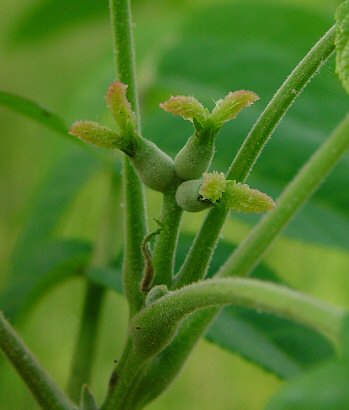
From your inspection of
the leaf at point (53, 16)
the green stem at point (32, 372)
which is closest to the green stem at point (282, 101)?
the green stem at point (32, 372)

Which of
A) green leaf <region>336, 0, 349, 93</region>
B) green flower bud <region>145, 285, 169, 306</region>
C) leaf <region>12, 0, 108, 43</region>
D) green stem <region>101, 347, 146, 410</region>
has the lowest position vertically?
→ leaf <region>12, 0, 108, 43</region>

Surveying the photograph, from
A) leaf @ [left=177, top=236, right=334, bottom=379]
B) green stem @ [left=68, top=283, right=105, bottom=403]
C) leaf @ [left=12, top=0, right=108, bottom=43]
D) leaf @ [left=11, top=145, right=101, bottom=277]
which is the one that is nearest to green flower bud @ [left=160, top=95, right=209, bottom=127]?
leaf @ [left=177, top=236, right=334, bottom=379]

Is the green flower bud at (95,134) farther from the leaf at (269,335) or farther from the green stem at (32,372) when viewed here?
→ the leaf at (269,335)

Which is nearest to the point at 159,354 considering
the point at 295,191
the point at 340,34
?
the point at 295,191

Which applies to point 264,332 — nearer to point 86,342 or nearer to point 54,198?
point 86,342

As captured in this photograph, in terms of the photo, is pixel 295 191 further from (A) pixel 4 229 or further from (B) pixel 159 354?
(A) pixel 4 229

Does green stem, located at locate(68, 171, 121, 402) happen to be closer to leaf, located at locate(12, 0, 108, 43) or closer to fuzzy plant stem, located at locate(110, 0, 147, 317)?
fuzzy plant stem, located at locate(110, 0, 147, 317)

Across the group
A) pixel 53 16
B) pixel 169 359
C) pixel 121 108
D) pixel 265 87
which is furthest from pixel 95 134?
pixel 53 16

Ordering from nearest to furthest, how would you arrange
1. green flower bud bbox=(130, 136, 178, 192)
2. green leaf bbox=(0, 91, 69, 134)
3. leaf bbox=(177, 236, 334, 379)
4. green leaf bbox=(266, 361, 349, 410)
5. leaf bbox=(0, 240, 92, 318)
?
green leaf bbox=(266, 361, 349, 410) → green flower bud bbox=(130, 136, 178, 192) → green leaf bbox=(0, 91, 69, 134) → leaf bbox=(177, 236, 334, 379) → leaf bbox=(0, 240, 92, 318)
